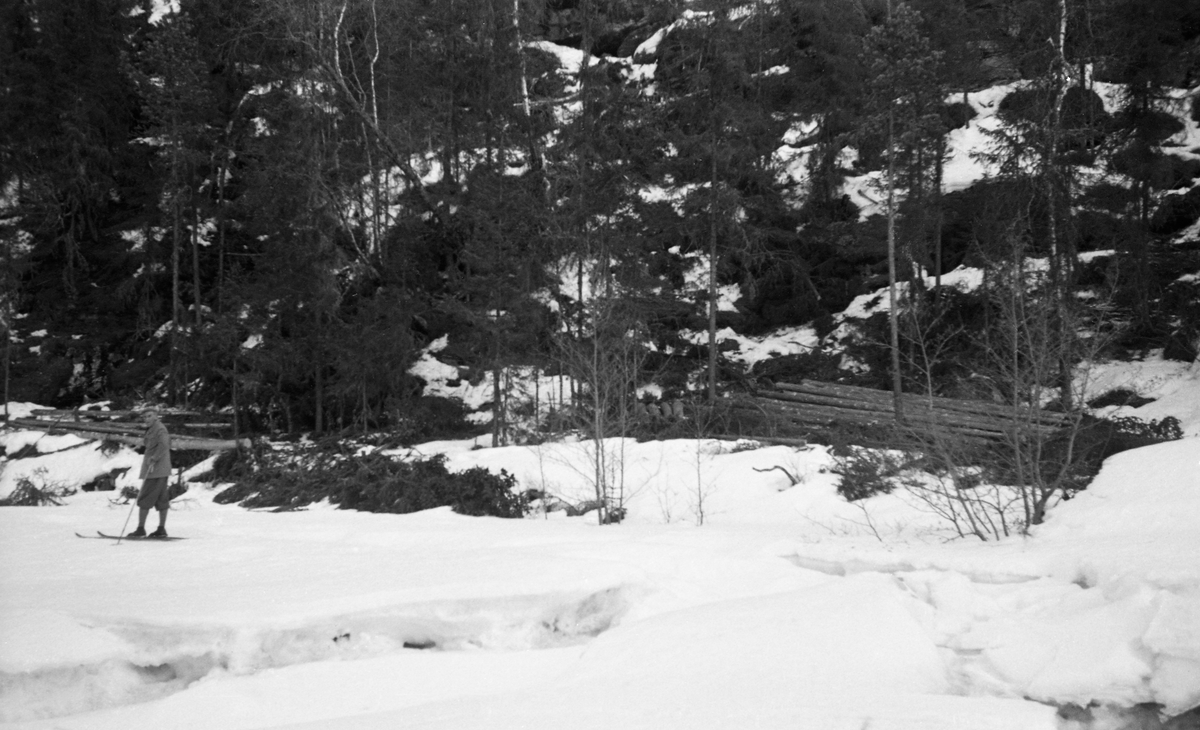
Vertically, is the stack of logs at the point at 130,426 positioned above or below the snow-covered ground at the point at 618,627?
above

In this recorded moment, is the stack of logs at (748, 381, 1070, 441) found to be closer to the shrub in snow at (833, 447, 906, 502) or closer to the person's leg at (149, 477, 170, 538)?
the shrub in snow at (833, 447, 906, 502)

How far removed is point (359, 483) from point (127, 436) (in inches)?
354

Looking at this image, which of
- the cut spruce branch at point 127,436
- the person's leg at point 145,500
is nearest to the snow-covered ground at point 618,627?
the person's leg at point 145,500

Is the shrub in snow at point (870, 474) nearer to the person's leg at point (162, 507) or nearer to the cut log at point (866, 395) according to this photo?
the cut log at point (866, 395)

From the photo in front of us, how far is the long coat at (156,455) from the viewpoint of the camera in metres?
11.0

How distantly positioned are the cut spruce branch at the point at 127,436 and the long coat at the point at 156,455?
11.2m

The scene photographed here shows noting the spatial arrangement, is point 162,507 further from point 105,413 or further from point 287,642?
point 105,413

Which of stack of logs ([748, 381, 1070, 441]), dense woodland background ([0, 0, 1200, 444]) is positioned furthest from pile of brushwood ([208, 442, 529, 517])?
stack of logs ([748, 381, 1070, 441])

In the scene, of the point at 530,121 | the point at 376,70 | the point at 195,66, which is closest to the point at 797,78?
the point at 530,121

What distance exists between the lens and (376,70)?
25.1 metres

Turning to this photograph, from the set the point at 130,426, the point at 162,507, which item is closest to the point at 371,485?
the point at 162,507

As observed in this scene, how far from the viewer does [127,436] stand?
2283 centimetres

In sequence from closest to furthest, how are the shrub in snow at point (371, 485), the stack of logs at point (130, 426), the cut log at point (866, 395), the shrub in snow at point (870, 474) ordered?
the shrub in snow at point (870, 474) < the shrub in snow at point (371, 485) < the cut log at point (866, 395) < the stack of logs at point (130, 426)

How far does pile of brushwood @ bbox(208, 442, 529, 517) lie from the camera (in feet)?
54.7
